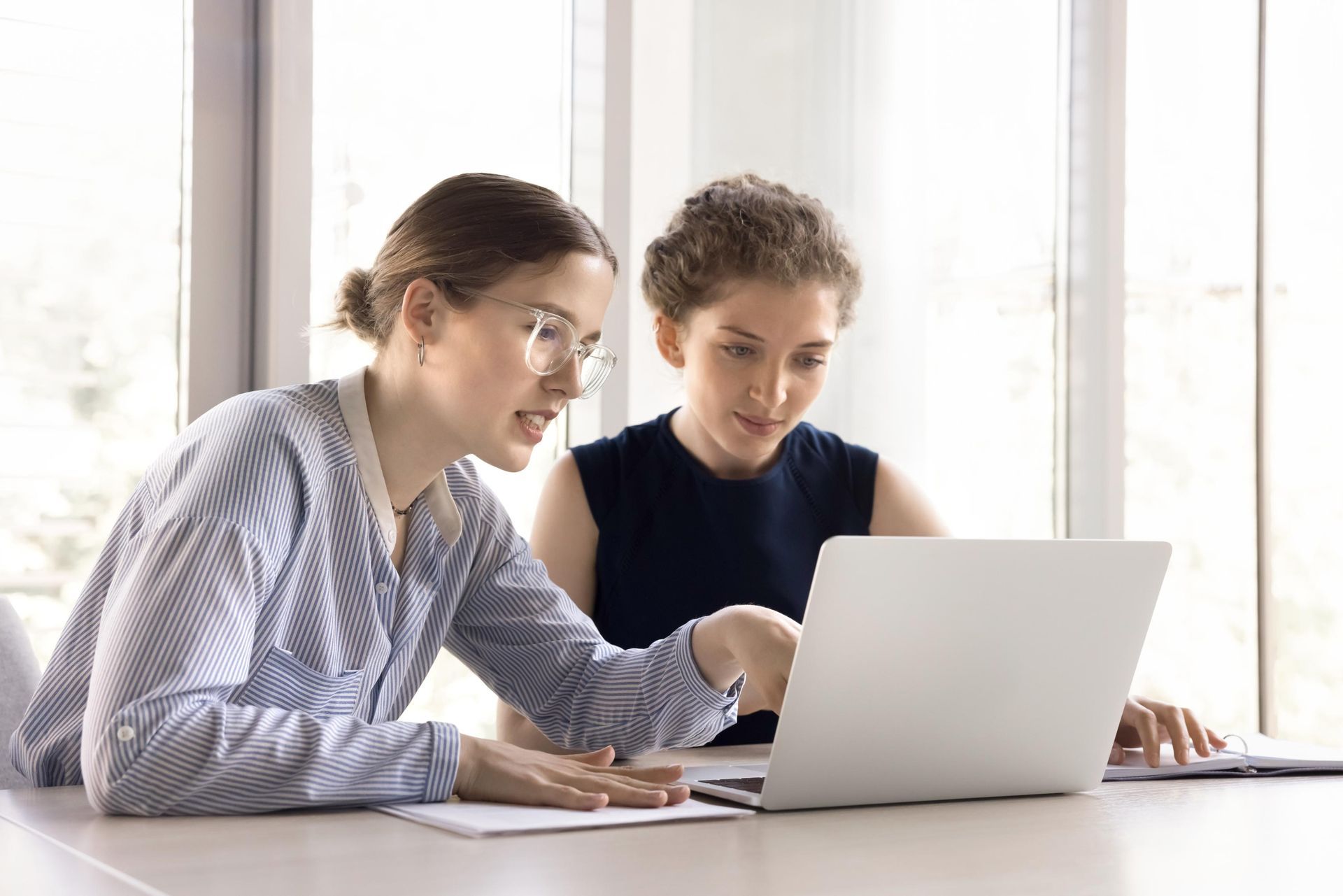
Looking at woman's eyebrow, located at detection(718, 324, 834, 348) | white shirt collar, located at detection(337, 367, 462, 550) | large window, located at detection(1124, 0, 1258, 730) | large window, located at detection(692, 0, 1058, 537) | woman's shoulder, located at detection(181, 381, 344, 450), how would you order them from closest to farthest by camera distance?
woman's shoulder, located at detection(181, 381, 344, 450)
white shirt collar, located at detection(337, 367, 462, 550)
woman's eyebrow, located at detection(718, 324, 834, 348)
large window, located at detection(692, 0, 1058, 537)
large window, located at detection(1124, 0, 1258, 730)

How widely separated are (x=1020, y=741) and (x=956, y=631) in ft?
0.47

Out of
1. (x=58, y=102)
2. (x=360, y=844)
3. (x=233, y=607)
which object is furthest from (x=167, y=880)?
(x=58, y=102)

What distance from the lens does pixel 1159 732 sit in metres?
1.40

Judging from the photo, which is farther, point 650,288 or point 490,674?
point 650,288

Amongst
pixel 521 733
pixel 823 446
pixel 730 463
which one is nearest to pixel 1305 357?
pixel 823 446

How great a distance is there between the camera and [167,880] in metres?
0.80

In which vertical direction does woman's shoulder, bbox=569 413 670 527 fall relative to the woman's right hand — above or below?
above

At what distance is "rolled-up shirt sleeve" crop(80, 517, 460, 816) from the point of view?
3.31 feet

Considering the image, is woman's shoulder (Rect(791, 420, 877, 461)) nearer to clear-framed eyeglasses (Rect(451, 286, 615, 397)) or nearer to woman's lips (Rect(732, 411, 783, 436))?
woman's lips (Rect(732, 411, 783, 436))

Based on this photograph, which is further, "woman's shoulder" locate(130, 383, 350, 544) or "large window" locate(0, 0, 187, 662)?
"large window" locate(0, 0, 187, 662)

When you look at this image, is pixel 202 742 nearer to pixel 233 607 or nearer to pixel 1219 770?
pixel 233 607

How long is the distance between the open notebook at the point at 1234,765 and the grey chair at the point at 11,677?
3.56ft

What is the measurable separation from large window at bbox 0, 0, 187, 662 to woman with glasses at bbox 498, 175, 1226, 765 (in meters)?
0.69

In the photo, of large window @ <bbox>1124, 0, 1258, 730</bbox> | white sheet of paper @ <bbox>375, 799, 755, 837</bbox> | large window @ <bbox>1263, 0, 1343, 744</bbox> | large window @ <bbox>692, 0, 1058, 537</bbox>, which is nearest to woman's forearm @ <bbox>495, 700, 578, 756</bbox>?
white sheet of paper @ <bbox>375, 799, 755, 837</bbox>
